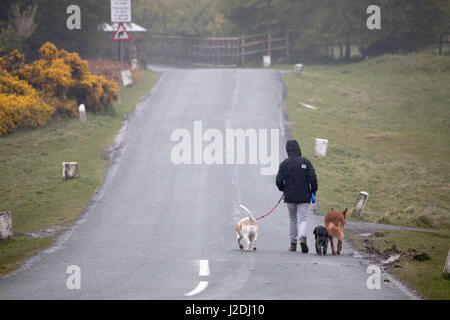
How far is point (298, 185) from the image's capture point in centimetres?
1194

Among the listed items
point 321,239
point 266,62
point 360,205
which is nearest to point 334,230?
point 321,239

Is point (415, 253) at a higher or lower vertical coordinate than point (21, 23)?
lower

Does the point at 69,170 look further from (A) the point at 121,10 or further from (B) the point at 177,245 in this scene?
(A) the point at 121,10

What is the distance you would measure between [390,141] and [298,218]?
54.9ft

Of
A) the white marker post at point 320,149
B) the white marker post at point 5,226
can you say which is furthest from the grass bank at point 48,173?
the white marker post at point 320,149

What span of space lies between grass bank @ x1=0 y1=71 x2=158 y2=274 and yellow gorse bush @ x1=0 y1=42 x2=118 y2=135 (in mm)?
608

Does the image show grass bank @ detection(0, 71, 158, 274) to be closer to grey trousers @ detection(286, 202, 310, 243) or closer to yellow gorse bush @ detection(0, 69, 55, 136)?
yellow gorse bush @ detection(0, 69, 55, 136)

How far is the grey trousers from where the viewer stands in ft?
39.3

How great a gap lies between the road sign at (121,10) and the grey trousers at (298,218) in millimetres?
21990

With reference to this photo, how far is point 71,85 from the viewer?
29.5 m

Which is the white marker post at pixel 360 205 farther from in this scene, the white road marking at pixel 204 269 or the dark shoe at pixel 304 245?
the white road marking at pixel 204 269
